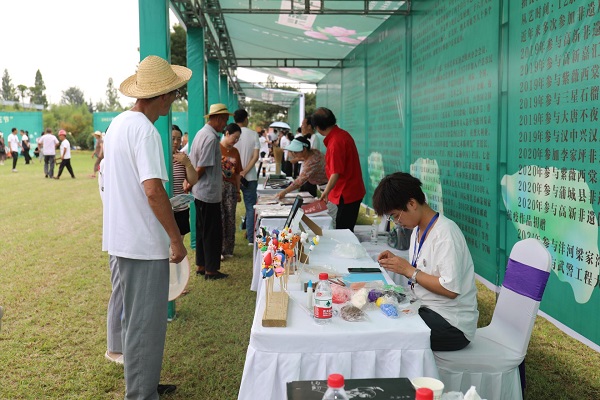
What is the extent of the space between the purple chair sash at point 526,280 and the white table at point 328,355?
2.19ft

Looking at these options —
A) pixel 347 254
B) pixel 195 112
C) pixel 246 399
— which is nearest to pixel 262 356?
pixel 246 399

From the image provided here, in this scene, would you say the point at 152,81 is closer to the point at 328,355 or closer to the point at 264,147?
the point at 328,355

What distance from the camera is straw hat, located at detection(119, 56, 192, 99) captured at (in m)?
2.41

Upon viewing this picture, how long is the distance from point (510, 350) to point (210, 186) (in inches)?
122

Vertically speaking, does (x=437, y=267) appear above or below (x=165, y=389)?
above

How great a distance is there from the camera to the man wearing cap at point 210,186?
4715 mm

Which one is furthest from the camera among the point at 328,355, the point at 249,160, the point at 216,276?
the point at 249,160

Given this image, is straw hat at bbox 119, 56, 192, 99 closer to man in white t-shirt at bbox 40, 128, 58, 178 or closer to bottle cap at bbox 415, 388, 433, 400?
bottle cap at bbox 415, 388, 433, 400

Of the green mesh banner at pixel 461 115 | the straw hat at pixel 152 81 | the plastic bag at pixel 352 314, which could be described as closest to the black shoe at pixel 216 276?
the green mesh banner at pixel 461 115

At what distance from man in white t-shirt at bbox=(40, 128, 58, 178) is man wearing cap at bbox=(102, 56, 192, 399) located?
14.0 m

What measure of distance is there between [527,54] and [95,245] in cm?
551

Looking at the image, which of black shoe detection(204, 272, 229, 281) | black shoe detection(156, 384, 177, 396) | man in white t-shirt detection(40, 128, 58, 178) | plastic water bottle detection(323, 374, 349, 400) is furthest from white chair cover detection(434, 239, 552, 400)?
man in white t-shirt detection(40, 128, 58, 178)

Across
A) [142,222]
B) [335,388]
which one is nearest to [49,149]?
[142,222]

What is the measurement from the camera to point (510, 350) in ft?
7.63
